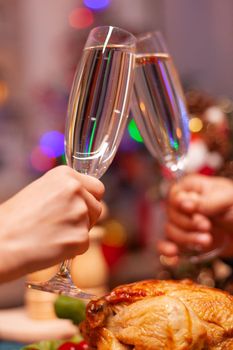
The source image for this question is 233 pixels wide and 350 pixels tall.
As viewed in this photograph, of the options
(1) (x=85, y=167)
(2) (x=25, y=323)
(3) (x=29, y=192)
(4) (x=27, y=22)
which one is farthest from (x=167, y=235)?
(4) (x=27, y=22)

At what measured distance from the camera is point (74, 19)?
12.6 ft

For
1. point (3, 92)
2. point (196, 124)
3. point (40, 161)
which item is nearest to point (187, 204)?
point (196, 124)

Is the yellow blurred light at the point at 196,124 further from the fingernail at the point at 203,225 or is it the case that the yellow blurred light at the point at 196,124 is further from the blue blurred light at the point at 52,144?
the blue blurred light at the point at 52,144

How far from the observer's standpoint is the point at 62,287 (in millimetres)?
779

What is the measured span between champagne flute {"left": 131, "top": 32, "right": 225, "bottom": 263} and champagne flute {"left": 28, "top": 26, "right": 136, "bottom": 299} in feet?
0.70

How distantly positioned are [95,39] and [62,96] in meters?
2.79

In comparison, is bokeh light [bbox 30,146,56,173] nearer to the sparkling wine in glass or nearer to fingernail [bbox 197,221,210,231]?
fingernail [bbox 197,221,210,231]

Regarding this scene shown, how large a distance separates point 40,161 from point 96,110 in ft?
8.79

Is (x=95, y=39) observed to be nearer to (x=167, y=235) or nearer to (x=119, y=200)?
(x=167, y=235)

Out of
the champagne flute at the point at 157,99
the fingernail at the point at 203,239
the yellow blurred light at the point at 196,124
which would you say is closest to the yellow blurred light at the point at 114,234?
the yellow blurred light at the point at 196,124

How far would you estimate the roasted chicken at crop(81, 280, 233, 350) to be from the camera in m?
0.76

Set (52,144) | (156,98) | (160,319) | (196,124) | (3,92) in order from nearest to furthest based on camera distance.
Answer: (160,319) < (156,98) < (196,124) < (52,144) < (3,92)

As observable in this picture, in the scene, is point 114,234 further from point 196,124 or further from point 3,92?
A: point 196,124

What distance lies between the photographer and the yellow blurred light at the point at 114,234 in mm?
3301
